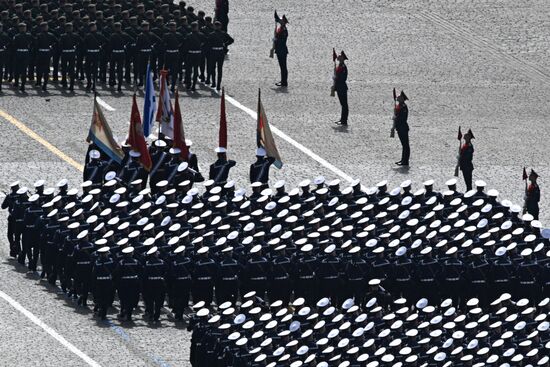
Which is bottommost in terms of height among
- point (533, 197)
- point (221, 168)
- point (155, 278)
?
point (155, 278)

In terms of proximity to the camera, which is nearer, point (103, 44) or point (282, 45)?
point (103, 44)

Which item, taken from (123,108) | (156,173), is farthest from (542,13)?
(156,173)

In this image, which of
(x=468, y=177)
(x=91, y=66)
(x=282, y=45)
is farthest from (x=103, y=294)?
(x=282, y=45)

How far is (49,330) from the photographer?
52031 millimetres

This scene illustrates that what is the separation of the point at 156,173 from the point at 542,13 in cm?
2103

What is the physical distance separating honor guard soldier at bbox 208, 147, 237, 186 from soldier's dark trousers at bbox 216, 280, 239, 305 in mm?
5158

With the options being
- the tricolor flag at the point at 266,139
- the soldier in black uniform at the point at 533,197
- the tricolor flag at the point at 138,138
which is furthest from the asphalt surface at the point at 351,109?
the tricolor flag at the point at 138,138

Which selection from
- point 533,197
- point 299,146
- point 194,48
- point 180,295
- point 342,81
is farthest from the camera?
point 194,48

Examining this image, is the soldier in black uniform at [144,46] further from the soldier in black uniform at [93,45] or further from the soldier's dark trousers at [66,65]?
the soldier's dark trousers at [66,65]

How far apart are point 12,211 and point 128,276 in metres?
4.01

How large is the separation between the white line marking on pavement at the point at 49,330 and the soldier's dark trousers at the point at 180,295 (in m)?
2.69

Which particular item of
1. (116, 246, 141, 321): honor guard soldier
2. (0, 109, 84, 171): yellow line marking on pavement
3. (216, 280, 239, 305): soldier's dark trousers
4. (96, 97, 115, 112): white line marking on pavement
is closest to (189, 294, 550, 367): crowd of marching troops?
(216, 280, 239, 305): soldier's dark trousers

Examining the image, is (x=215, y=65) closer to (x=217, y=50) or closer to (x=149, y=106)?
(x=217, y=50)

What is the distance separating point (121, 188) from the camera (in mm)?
55781
